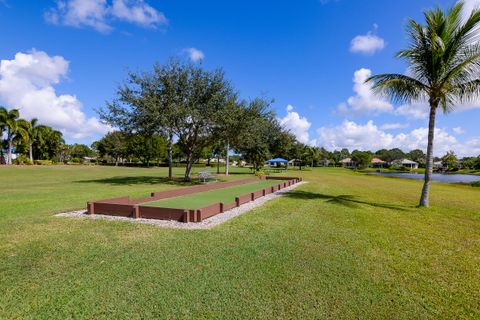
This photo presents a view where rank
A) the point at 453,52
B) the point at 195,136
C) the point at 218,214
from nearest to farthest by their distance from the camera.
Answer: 1. the point at 218,214
2. the point at 453,52
3. the point at 195,136

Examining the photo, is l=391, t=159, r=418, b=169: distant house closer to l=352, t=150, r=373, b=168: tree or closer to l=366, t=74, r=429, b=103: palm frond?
l=352, t=150, r=373, b=168: tree

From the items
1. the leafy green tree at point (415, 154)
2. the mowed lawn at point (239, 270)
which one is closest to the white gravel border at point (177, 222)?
the mowed lawn at point (239, 270)

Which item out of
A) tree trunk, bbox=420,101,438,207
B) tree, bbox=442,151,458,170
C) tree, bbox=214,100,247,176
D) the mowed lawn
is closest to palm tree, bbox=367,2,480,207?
tree trunk, bbox=420,101,438,207

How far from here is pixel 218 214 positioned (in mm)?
8461

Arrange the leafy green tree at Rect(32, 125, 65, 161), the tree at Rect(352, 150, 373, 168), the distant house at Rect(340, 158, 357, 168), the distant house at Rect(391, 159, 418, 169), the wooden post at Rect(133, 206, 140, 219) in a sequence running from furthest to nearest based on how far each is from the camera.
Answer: the distant house at Rect(340, 158, 357, 168)
the distant house at Rect(391, 159, 418, 169)
the tree at Rect(352, 150, 373, 168)
the leafy green tree at Rect(32, 125, 65, 161)
the wooden post at Rect(133, 206, 140, 219)

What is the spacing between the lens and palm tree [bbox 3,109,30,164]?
4175cm

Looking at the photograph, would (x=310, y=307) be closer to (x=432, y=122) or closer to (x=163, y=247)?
(x=163, y=247)

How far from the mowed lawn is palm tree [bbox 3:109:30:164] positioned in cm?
4541

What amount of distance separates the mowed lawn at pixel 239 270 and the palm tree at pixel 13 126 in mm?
45409

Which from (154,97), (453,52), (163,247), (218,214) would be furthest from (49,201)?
(453,52)

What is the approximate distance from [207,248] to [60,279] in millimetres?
2402

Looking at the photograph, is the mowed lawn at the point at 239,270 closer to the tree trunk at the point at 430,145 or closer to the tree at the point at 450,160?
the tree trunk at the point at 430,145

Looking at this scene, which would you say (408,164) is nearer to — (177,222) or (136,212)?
(177,222)

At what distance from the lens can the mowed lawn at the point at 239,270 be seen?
328 cm
